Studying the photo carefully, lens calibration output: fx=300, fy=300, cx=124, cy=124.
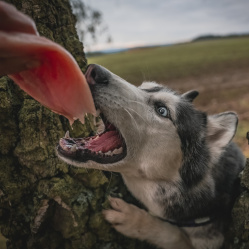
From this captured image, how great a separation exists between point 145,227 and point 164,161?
0.78 meters

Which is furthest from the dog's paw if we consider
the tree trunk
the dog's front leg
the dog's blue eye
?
the dog's blue eye

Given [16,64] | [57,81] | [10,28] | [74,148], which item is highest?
[10,28]

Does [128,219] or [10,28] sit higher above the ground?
[10,28]

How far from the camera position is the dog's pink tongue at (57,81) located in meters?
1.27

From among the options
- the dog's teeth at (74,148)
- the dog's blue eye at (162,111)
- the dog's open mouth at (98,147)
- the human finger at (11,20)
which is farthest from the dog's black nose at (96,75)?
the human finger at (11,20)

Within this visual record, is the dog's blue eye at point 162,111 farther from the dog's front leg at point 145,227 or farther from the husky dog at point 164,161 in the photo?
the dog's front leg at point 145,227

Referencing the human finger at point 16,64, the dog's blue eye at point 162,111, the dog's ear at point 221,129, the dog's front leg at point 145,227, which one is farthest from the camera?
the dog's ear at point 221,129

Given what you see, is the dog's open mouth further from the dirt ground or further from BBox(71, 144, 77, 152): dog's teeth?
the dirt ground

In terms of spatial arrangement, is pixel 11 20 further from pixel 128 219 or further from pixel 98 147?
pixel 128 219

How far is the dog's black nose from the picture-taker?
220cm

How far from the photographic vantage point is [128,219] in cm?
296

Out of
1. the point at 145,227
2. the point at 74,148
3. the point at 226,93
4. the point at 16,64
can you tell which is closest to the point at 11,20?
the point at 16,64

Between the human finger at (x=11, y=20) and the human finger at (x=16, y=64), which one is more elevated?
the human finger at (x=11, y=20)

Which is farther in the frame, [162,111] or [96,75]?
[162,111]
